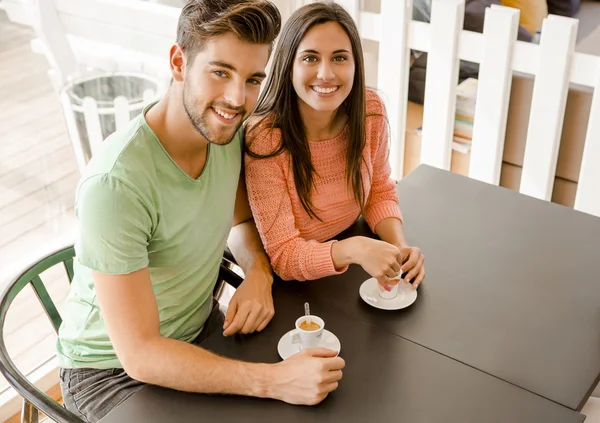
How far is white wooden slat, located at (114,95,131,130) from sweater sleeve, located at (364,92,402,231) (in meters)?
1.21

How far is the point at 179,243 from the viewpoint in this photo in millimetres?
1414

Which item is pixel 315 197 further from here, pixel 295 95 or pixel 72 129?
pixel 72 129

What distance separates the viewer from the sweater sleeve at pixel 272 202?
1.59m

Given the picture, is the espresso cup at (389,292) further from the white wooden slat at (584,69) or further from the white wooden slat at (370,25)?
the white wooden slat at (370,25)

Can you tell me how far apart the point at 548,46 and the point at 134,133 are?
5.49ft

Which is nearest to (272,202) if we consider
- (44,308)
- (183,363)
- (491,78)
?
(183,363)

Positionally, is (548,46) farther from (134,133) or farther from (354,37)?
(134,133)

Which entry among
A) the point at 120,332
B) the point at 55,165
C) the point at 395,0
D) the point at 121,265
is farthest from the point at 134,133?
the point at 395,0

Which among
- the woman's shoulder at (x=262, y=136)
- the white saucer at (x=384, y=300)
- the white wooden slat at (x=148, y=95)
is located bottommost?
the white wooden slat at (x=148, y=95)

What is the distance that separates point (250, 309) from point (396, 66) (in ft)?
5.53

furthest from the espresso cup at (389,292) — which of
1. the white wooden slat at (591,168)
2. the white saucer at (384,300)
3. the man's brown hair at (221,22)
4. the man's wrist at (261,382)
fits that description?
the white wooden slat at (591,168)

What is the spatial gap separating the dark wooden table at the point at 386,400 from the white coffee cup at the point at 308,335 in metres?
0.05

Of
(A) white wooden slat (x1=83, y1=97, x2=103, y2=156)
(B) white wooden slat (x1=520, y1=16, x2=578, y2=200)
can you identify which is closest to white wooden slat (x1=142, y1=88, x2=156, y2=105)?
(A) white wooden slat (x1=83, y1=97, x2=103, y2=156)

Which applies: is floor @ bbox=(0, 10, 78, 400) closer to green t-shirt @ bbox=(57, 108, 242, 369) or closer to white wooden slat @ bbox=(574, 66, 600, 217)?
green t-shirt @ bbox=(57, 108, 242, 369)
